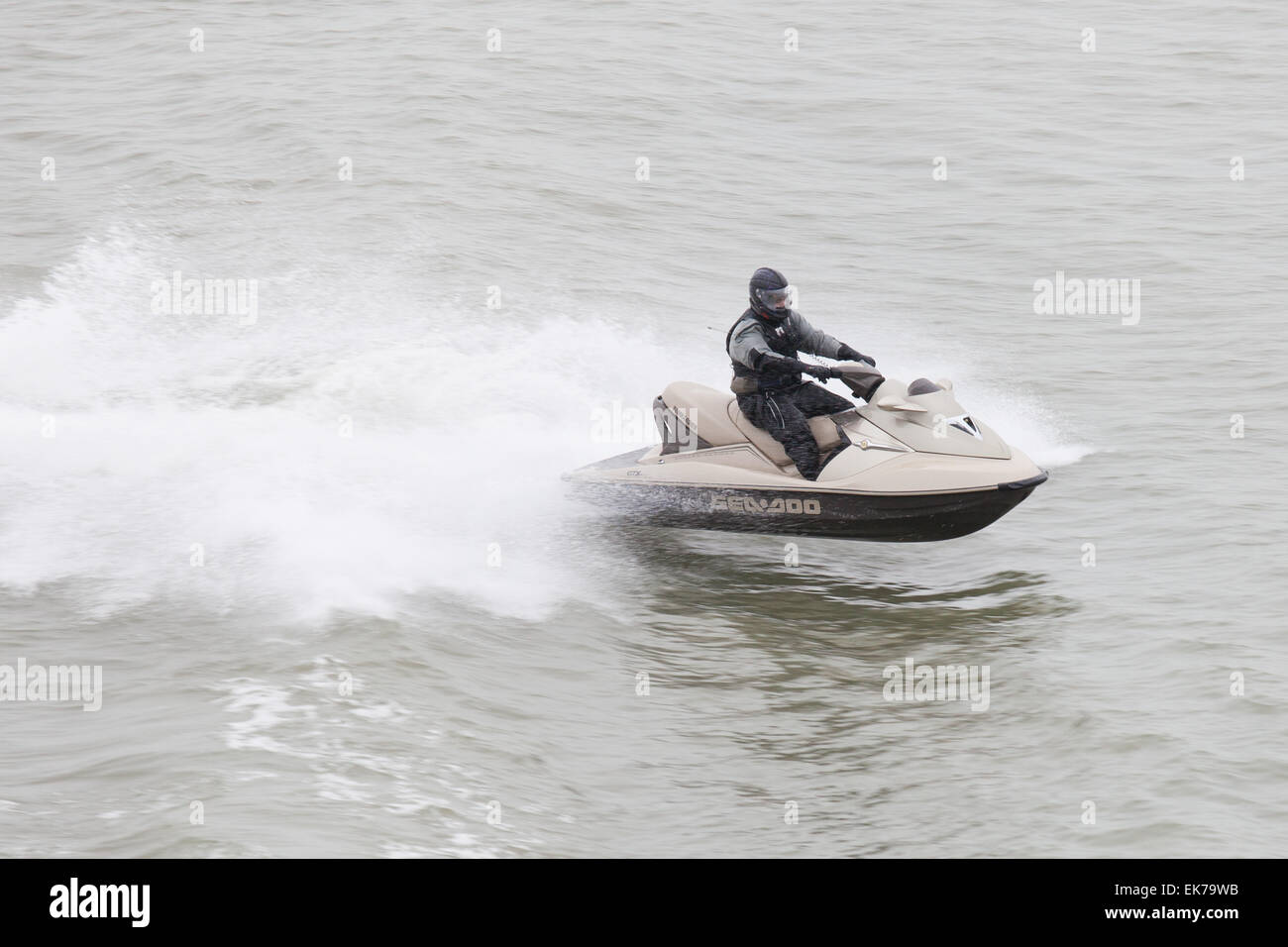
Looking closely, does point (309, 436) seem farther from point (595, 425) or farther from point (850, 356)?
point (850, 356)

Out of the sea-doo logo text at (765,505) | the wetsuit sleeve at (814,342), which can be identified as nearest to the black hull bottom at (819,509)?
the sea-doo logo text at (765,505)

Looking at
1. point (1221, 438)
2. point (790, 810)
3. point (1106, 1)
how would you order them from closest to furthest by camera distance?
point (790, 810) → point (1221, 438) → point (1106, 1)

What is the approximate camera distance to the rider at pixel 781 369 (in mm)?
Answer: 8281

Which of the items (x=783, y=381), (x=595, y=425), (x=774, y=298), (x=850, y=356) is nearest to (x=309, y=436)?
(x=595, y=425)

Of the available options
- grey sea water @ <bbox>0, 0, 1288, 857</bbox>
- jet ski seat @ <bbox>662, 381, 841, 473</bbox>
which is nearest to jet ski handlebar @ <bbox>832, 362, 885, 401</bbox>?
jet ski seat @ <bbox>662, 381, 841, 473</bbox>

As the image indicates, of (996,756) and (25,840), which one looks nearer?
(25,840)

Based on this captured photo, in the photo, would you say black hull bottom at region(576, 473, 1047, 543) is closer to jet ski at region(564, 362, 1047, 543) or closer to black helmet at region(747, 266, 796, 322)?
jet ski at region(564, 362, 1047, 543)

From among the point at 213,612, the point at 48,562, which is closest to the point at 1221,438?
the point at 213,612

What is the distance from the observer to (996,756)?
614 centimetres

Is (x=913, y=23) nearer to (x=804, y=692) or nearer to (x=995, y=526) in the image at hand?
(x=995, y=526)

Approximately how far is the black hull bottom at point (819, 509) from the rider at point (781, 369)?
263 mm

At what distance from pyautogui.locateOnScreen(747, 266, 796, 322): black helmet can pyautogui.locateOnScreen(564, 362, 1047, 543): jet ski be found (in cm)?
58

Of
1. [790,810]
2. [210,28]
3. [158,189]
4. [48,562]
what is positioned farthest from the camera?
[210,28]
